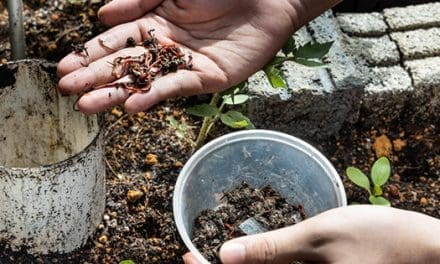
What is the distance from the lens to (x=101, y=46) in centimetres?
205

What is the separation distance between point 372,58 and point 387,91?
16cm

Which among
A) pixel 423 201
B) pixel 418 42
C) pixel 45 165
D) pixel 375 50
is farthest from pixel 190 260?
pixel 418 42

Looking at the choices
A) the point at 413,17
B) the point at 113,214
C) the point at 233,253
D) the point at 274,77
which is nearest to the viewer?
the point at 233,253

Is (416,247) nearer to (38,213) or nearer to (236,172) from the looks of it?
(236,172)

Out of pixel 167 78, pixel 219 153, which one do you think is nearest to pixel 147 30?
pixel 167 78

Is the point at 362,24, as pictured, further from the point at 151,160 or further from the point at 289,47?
the point at 151,160

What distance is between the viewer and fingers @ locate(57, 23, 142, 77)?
1961 mm

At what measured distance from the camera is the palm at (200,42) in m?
1.93

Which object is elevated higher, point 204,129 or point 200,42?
point 200,42

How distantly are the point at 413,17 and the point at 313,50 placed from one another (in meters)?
0.93

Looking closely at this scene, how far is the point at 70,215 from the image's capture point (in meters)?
2.09

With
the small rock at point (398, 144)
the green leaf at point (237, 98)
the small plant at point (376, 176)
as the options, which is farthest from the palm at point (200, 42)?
the small rock at point (398, 144)

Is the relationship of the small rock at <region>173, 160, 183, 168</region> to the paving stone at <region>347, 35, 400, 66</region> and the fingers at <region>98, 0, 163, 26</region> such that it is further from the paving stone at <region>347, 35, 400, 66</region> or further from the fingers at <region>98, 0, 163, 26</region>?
the paving stone at <region>347, 35, 400, 66</region>

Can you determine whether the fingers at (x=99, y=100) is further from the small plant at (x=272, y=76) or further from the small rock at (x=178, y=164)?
the small rock at (x=178, y=164)
